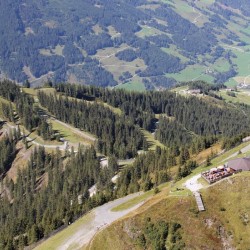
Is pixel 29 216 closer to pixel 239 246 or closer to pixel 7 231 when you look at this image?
pixel 7 231

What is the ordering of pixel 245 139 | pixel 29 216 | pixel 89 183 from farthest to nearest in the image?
pixel 89 183 < pixel 29 216 < pixel 245 139

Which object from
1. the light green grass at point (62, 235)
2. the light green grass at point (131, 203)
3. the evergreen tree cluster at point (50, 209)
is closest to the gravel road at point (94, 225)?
the light green grass at point (62, 235)

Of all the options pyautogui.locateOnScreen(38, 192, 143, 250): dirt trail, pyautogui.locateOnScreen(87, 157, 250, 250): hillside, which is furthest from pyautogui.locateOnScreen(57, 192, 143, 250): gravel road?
pyautogui.locateOnScreen(87, 157, 250, 250): hillside

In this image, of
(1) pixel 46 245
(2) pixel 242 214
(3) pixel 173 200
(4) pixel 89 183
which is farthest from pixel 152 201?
(4) pixel 89 183

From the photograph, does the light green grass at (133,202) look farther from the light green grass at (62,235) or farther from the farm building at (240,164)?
the farm building at (240,164)

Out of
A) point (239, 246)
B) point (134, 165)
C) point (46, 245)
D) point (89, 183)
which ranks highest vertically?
point (239, 246)

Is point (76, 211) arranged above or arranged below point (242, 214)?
below

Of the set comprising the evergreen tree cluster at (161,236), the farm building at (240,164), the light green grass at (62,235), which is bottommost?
the light green grass at (62,235)
